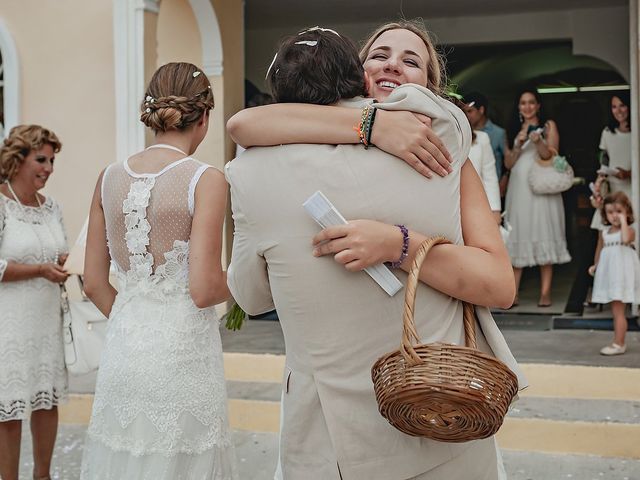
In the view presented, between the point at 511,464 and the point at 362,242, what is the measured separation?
3.43m

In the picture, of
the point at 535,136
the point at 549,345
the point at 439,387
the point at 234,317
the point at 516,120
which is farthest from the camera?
the point at 516,120

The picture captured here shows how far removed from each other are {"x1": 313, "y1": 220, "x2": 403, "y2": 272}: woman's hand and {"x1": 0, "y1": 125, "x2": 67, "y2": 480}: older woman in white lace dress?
2847 mm

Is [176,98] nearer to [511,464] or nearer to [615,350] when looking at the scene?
[511,464]

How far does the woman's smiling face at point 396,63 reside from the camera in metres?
2.03

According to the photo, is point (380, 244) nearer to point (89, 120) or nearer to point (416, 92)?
point (416, 92)

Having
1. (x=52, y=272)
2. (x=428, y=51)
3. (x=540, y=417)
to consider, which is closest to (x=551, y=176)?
(x=540, y=417)

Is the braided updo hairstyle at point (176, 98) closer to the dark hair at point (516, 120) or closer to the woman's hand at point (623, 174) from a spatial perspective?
the woman's hand at point (623, 174)

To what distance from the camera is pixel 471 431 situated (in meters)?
1.66

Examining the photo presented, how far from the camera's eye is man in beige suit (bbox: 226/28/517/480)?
5.71 feet

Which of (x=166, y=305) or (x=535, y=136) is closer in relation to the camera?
(x=166, y=305)

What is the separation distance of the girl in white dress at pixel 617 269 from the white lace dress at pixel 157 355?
4.01 meters

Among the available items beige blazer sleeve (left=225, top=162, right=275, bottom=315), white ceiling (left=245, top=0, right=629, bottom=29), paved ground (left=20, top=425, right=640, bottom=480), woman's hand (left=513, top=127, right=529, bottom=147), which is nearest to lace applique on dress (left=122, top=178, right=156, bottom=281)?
beige blazer sleeve (left=225, top=162, right=275, bottom=315)

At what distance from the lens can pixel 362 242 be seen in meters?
1.70

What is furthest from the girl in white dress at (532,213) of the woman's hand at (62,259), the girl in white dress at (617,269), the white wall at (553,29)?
the woman's hand at (62,259)
